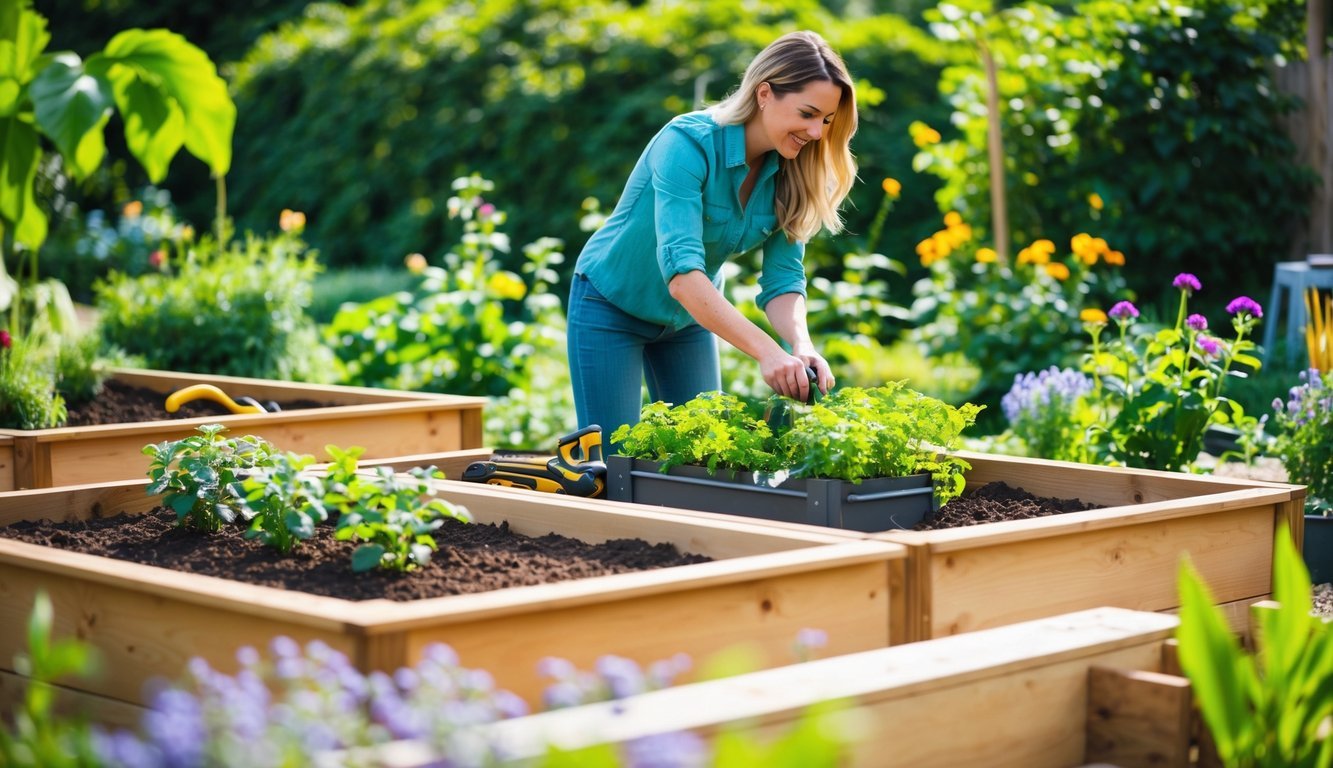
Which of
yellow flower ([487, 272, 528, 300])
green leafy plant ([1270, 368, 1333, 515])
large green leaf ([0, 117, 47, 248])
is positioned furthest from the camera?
yellow flower ([487, 272, 528, 300])

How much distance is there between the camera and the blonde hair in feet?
10.6

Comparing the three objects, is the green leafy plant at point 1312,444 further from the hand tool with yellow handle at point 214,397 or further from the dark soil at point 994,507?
the hand tool with yellow handle at point 214,397

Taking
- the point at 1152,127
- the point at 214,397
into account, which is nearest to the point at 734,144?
the point at 214,397

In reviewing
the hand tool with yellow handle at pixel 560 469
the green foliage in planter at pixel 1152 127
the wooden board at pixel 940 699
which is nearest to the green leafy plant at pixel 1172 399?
the hand tool with yellow handle at pixel 560 469

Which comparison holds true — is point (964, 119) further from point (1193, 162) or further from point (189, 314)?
point (189, 314)

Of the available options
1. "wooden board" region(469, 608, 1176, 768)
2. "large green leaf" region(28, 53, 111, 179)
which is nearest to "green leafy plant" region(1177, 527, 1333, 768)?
"wooden board" region(469, 608, 1176, 768)

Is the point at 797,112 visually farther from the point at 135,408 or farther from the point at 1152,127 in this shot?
the point at 1152,127

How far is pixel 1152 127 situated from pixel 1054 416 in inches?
143

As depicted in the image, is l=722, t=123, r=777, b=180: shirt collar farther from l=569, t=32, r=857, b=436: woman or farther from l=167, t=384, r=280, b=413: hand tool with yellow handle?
l=167, t=384, r=280, b=413: hand tool with yellow handle

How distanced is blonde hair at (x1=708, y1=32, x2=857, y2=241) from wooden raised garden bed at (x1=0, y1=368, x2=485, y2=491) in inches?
60.7

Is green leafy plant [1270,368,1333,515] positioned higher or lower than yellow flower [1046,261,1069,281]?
lower

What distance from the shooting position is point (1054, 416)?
4.82 metres

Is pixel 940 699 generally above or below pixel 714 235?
below

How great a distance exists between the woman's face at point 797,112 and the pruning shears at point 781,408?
55 cm
